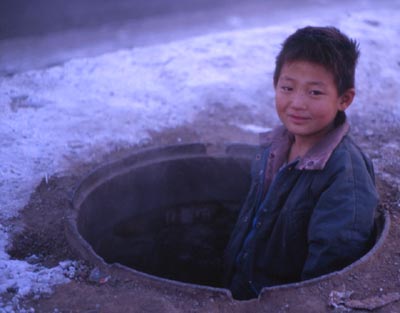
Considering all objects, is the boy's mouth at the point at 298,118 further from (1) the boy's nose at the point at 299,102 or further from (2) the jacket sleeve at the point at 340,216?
(2) the jacket sleeve at the point at 340,216

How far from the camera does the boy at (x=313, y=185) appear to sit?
2.14 meters

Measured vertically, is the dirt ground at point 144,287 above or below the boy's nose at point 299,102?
below

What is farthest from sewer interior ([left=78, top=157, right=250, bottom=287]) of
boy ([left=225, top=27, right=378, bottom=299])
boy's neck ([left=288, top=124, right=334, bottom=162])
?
boy ([left=225, top=27, right=378, bottom=299])

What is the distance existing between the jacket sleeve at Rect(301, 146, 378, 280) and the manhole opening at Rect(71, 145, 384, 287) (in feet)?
3.36

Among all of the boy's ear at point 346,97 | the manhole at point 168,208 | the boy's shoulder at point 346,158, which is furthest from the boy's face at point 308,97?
the manhole at point 168,208

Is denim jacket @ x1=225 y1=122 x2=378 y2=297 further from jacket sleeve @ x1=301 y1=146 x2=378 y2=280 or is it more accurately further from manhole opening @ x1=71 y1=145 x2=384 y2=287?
manhole opening @ x1=71 y1=145 x2=384 y2=287

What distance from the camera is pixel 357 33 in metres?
5.48

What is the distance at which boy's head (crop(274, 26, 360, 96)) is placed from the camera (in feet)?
7.36

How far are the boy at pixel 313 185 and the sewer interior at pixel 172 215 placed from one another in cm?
79

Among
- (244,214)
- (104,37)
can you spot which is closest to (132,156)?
(244,214)

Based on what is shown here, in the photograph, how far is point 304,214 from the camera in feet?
7.55

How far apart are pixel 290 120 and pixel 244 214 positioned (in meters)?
0.60

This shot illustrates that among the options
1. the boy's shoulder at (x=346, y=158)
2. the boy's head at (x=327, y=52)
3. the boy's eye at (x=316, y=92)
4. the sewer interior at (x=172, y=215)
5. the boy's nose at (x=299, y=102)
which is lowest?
the sewer interior at (x=172, y=215)

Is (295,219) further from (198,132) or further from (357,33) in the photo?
(357,33)
